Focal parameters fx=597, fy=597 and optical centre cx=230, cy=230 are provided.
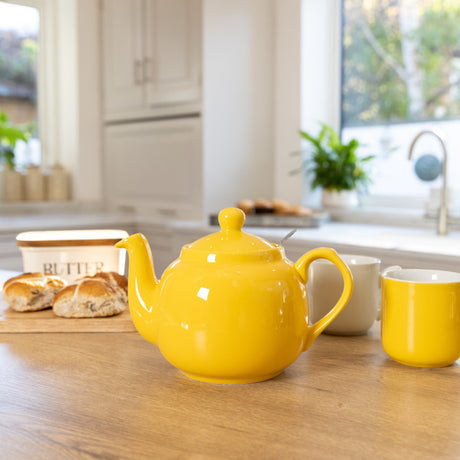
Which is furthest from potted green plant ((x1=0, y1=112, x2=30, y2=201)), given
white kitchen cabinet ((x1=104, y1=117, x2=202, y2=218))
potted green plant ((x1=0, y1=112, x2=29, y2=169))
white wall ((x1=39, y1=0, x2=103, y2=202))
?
white kitchen cabinet ((x1=104, y1=117, x2=202, y2=218))

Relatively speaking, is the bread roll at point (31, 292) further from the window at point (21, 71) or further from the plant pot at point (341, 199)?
the window at point (21, 71)

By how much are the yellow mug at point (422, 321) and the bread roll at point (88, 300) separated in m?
0.43

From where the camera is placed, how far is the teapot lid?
679 millimetres

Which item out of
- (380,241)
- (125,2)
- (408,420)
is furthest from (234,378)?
(125,2)

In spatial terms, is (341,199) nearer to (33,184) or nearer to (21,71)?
(33,184)

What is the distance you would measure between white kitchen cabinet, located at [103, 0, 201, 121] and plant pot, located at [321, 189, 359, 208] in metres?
0.76

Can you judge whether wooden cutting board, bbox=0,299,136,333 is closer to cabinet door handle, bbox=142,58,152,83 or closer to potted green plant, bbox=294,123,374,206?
potted green plant, bbox=294,123,374,206

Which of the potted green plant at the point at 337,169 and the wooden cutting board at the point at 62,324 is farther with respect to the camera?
the potted green plant at the point at 337,169

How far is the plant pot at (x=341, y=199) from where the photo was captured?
9.29 ft

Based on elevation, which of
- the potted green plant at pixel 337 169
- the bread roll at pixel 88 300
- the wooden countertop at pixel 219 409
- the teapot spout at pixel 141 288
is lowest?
the wooden countertop at pixel 219 409

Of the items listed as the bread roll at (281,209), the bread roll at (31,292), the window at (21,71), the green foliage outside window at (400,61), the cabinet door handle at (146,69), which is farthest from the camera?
the window at (21,71)

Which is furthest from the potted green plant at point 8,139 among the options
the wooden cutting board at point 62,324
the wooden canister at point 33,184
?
the wooden cutting board at point 62,324

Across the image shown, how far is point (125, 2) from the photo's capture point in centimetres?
312

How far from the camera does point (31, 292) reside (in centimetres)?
97
